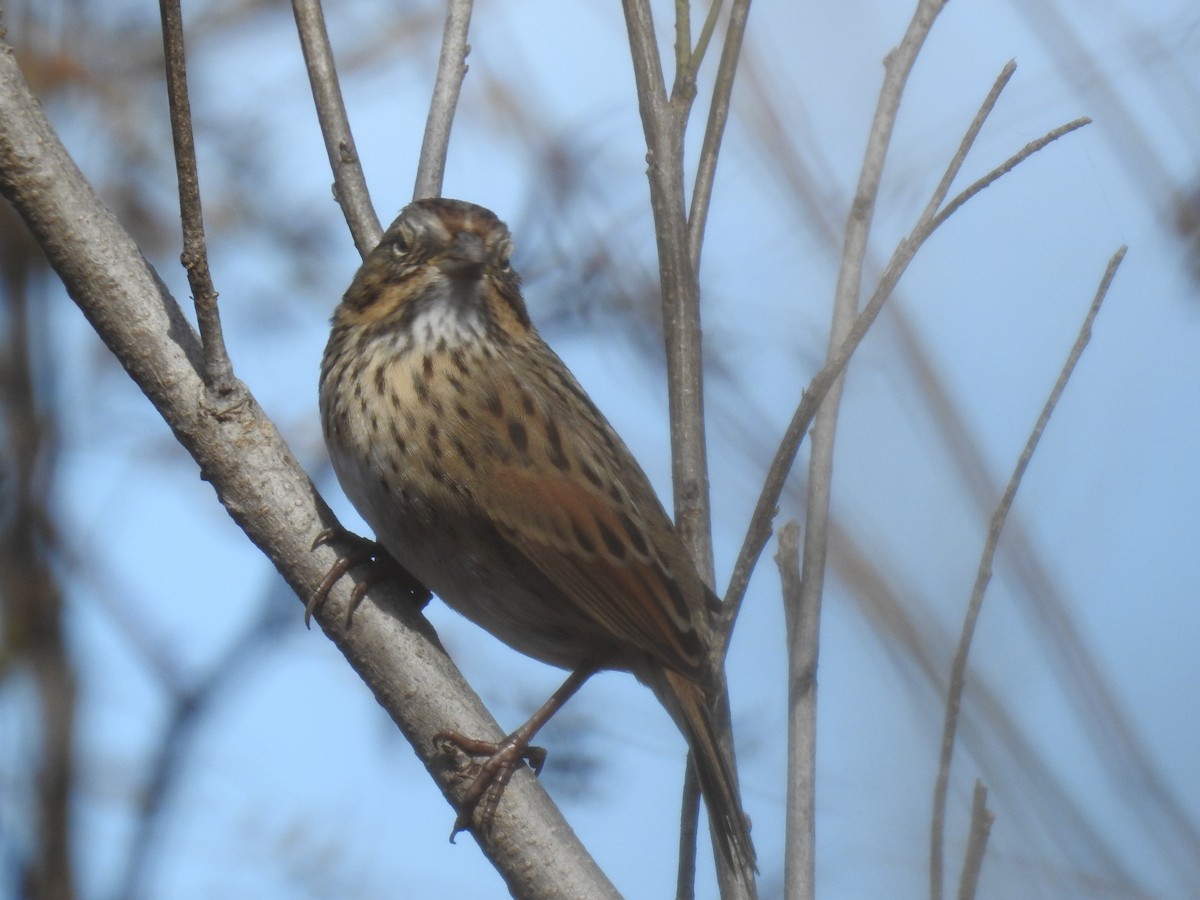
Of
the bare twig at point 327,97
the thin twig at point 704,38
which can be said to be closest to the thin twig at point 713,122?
the thin twig at point 704,38

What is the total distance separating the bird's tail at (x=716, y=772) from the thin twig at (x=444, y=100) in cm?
132

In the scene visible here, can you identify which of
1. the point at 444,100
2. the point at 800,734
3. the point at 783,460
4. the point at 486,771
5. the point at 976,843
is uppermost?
the point at 444,100

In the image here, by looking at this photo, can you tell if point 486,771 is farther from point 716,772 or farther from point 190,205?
point 190,205

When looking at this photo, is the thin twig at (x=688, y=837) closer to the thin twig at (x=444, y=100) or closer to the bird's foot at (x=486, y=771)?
the bird's foot at (x=486, y=771)

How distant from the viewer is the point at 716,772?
285cm

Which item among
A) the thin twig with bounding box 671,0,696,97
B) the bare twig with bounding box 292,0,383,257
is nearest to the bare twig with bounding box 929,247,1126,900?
the thin twig with bounding box 671,0,696,97

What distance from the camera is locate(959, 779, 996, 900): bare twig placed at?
2213 mm

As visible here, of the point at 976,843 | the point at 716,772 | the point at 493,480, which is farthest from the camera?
the point at 493,480

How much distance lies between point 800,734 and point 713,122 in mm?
1160

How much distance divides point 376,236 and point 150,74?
316cm

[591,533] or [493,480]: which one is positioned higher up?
[493,480]

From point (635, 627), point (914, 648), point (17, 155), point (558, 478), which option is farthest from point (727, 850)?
point (17, 155)

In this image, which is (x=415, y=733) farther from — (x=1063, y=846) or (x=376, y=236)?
(x=376, y=236)

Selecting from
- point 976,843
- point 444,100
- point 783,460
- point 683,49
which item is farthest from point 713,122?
point 976,843
